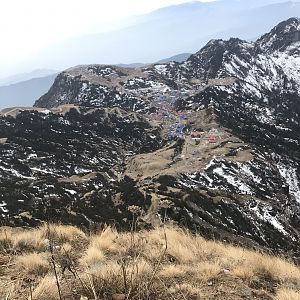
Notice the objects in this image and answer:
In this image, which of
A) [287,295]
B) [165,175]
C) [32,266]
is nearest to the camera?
[287,295]

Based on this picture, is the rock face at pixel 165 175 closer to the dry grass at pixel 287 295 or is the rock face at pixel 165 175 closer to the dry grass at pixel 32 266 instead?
the dry grass at pixel 32 266

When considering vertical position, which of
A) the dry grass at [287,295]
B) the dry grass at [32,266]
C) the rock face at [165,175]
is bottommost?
the rock face at [165,175]

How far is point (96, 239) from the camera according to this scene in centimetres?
962

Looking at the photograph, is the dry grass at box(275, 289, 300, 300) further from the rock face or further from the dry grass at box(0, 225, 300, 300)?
the rock face

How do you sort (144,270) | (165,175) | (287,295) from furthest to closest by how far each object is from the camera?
1. (165,175)
2. (144,270)
3. (287,295)

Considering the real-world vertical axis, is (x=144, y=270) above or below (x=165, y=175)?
above

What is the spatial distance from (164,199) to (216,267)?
84695 millimetres

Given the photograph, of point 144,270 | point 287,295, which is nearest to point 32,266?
point 144,270

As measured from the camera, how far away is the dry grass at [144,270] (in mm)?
5707

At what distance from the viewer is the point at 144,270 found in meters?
6.48

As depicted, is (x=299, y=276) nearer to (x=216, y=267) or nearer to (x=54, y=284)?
(x=216, y=267)

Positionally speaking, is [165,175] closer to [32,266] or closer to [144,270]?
[32,266]

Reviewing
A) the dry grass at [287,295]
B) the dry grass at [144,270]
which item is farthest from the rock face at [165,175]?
the dry grass at [287,295]

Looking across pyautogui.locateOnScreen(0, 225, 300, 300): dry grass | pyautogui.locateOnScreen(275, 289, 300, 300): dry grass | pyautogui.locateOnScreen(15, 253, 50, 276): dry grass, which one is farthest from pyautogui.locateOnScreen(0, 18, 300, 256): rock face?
pyautogui.locateOnScreen(275, 289, 300, 300): dry grass
